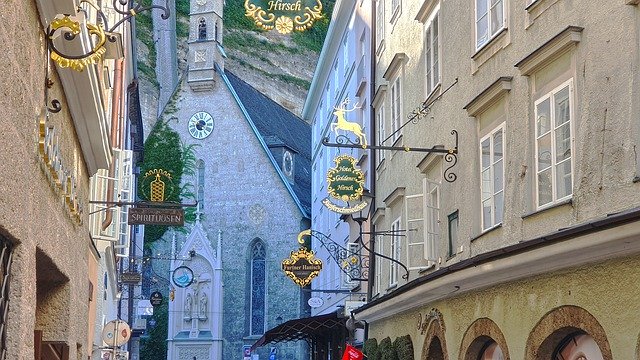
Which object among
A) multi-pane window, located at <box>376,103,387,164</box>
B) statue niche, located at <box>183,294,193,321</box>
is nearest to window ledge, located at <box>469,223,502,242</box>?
multi-pane window, located at <box>376,103,387,164</box>

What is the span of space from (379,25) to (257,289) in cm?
3036

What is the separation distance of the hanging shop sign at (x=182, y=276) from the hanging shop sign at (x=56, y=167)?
1474 inches

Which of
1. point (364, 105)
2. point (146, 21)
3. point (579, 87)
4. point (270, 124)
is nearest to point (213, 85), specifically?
point (270, 124)

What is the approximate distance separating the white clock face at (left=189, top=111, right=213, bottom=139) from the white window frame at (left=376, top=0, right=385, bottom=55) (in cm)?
3192

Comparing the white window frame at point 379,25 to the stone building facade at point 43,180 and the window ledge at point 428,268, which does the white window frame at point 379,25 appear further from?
the stone building facade at point 43,180

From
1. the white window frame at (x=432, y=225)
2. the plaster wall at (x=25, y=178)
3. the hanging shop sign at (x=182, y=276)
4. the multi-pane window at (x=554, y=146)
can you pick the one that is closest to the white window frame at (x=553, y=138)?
the multi-pane window at (x=554, y=146)

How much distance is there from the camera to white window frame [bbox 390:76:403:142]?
62.7 feet

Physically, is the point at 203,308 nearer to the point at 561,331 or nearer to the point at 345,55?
the point at 345,55

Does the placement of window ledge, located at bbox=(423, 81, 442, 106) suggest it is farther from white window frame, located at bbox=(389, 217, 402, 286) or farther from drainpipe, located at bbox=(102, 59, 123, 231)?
drainpipe, located at bbox=(102, 59, 123, 231)

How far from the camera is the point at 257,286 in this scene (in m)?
52.2

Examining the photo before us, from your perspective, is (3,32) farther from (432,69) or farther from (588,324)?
(432,69)

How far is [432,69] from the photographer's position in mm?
16234

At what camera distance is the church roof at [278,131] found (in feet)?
181

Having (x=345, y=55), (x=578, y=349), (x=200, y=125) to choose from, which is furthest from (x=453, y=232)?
(x=200, y=125)
